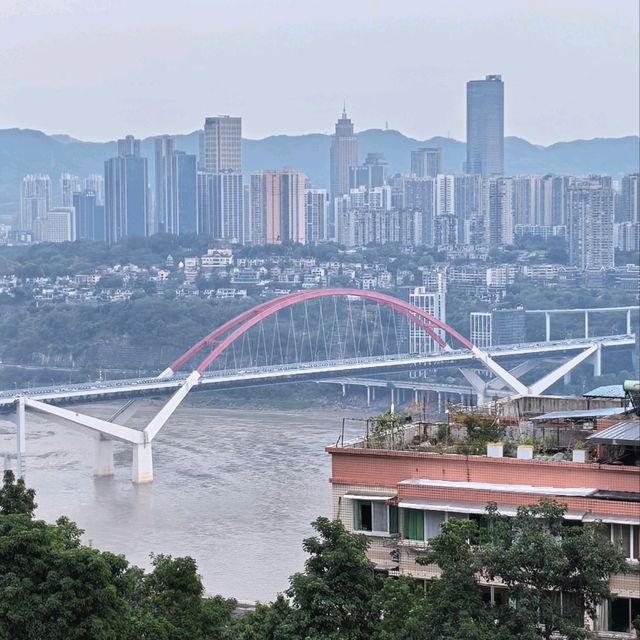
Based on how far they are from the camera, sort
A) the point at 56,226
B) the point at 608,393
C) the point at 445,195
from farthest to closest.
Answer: the point at 445,195
the point at 56,226
the point at 608,393

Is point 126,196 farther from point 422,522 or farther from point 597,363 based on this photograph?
point 422,522

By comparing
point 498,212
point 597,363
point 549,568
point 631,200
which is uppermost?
point 631,200

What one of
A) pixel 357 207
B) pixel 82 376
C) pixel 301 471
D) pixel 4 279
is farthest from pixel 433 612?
pixel 357 207

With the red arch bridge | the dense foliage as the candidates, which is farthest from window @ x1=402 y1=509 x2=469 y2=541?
the red arch bridge

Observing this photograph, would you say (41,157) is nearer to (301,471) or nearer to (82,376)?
(82,376)

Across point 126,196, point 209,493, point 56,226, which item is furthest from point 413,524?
point 126,196

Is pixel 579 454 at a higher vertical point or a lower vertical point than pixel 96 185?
lower

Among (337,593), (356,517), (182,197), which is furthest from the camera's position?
(182,197)
